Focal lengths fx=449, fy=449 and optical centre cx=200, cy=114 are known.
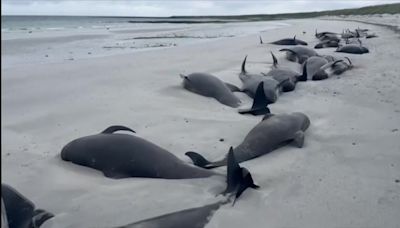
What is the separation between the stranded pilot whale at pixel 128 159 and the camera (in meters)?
3.58

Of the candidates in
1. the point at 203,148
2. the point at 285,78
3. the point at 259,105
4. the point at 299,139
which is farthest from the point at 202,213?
the point at 285,78

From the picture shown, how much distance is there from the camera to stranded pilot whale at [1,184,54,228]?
8.75 ft

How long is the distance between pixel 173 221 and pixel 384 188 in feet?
5.20

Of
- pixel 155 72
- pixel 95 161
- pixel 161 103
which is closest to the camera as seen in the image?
pixel 95 161

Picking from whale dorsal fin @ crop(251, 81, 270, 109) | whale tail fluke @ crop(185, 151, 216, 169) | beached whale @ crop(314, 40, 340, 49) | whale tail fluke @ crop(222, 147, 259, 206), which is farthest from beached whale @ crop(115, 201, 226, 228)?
beached whale @ crop(314, 40, 340, 49)

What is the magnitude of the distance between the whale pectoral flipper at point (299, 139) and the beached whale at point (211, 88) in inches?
72.7

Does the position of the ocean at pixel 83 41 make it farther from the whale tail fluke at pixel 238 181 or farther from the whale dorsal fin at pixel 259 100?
the whale dorsal fin at pixel 259 100

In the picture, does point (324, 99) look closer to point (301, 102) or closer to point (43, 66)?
point (301, 102)

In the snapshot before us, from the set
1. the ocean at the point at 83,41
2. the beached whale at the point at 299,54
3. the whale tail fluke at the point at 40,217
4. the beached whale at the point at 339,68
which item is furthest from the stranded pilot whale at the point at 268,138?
the beached whale at the point at 299,54

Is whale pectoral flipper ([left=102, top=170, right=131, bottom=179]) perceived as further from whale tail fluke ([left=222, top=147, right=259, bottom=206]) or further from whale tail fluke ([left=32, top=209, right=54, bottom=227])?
whale tail fluke ([left=222, top=147, right=259, bottom=206])

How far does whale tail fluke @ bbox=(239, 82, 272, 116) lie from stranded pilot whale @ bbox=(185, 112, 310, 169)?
69cm

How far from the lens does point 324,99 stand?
6340 millimetres

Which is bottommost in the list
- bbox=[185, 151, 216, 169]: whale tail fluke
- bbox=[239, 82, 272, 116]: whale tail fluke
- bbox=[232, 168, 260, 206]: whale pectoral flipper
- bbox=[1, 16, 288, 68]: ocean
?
bbox=[1, 16, 288, 68]: ocean

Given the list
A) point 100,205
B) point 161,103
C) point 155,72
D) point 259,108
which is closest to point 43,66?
point 155,72
